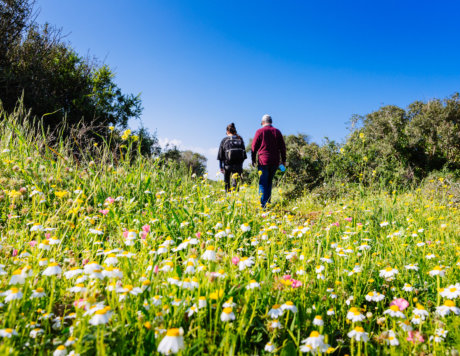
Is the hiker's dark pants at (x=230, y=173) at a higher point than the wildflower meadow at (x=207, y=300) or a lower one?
higher

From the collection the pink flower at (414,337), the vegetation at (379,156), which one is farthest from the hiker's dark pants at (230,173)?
the pink flower at (414,337)

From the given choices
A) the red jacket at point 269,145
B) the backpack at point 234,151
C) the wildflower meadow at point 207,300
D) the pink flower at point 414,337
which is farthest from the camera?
the backpack at point 234,151

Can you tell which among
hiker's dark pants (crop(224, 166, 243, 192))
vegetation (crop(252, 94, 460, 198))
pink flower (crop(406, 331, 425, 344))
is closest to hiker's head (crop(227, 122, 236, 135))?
hiker's dark pants (crop(224, 166, 243, 192))

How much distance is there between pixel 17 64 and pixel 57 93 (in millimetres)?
1801

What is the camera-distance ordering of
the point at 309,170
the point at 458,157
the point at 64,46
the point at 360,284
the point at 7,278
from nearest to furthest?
the point at 7,278
the point at 360,284
the point at 309,170
the point at 458,157
the point at 64,46

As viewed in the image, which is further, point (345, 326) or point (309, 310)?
point (345, 326)

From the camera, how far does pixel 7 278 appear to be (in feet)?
6.18

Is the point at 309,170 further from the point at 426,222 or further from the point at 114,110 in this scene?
the point at 114,110

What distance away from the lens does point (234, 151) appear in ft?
23.4

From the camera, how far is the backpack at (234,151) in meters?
7.14

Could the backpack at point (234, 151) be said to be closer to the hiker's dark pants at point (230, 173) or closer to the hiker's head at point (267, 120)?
the hiker's dark pants at point (230, 173)

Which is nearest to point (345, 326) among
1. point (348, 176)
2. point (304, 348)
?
point (304, 348)

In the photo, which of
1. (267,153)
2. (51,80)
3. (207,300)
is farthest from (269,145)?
(51,80)

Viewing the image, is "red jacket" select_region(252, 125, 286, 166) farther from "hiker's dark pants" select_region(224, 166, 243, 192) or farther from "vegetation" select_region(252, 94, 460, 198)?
"vegetation" select_region(252, 94, 460, 198)
